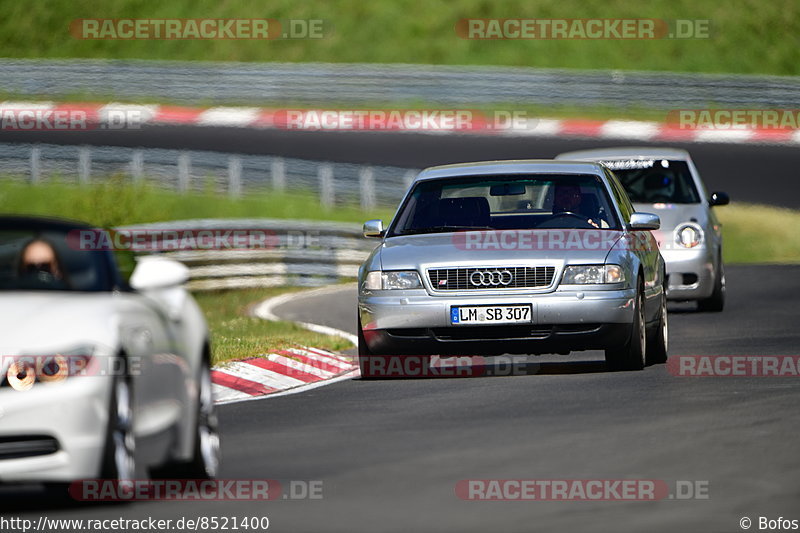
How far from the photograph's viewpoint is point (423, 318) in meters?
13.2

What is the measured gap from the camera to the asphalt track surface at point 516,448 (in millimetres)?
7719

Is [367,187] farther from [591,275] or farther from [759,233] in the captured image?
[591,275]

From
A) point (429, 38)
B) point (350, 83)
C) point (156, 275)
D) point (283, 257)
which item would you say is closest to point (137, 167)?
point (283, 257)

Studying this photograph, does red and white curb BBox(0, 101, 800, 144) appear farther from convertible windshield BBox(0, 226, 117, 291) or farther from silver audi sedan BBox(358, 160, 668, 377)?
convertible windshield BBox(0, 226, 117, 291)

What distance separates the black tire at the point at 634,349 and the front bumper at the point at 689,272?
5461 mm

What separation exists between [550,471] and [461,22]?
3944cm

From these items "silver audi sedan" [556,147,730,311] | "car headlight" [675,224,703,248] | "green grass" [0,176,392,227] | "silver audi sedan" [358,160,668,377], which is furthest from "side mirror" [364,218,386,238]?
"green grass" [0,176,392,227]

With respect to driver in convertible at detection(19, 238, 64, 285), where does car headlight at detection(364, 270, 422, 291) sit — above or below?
below

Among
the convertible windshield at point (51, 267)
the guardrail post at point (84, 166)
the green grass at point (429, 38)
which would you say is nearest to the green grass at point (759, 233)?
the guardrail post at point (84, 166)

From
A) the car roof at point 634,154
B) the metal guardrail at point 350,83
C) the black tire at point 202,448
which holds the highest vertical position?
the metal guardrail at point 350,83

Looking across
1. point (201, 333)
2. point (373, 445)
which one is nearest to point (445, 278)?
point (373, 445)

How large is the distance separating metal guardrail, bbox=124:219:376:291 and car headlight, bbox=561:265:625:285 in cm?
1222

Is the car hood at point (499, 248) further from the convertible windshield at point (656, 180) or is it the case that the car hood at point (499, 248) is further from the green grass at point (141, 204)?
the green grass at point (141, 204)

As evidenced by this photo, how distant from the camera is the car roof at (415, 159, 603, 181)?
14.4 m
